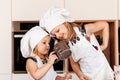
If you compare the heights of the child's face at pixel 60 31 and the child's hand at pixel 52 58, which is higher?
the child's face at pixel 60 31

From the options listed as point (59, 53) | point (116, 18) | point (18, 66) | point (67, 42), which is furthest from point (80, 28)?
point (18, 66)

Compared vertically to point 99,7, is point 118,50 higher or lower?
lower

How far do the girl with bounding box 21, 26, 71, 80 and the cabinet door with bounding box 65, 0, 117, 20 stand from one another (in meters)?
0.60

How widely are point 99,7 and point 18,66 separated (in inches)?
29.9

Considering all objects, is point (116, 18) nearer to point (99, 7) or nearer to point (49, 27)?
point (99, 7)

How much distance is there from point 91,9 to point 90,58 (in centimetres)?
54

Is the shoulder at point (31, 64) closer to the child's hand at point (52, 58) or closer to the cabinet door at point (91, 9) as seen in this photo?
the child's hand at point (52, 58)

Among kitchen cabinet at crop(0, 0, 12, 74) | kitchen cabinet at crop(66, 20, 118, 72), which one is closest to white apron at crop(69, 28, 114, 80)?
kitchen cabinet at crop(66, 20, 118, 72)

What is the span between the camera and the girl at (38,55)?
1.63m

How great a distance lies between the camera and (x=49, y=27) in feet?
5.51

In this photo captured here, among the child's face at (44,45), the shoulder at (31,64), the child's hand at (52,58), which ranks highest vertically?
the child's face at (44,45)

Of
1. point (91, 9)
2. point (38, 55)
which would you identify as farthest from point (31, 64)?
point (91, 9)

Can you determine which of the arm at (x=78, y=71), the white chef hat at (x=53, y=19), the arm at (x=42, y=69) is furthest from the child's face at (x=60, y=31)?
the arm at (x=78, y=71)

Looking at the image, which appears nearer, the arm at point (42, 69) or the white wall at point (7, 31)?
the arm at point (42, 69)
